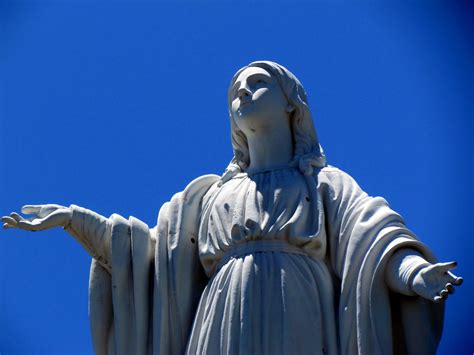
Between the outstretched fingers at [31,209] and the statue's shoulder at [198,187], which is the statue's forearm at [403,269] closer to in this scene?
the statue's shoulder at [198,187]

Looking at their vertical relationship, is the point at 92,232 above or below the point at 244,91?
below

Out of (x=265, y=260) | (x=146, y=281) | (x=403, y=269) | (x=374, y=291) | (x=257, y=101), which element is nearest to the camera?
(x=403, y=269)

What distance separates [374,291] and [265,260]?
1161 mm

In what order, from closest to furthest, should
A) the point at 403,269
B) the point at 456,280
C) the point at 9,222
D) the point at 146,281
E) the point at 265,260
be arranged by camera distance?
the point at 456,280
the point at 403,269
the point at 265,260
the point at 9,222
the point at 146,281

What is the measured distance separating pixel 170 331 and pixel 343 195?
7.62ft

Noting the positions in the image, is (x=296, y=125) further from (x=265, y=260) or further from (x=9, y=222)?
(x=9, y=222)

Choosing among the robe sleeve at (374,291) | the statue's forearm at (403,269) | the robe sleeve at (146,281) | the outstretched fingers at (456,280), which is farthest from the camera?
the robe sleeve at (146,281)

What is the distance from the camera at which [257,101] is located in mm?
17125

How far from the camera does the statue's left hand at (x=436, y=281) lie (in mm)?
14961

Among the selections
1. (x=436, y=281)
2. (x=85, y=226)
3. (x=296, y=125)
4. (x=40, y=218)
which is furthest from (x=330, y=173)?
(x=40, y=218)

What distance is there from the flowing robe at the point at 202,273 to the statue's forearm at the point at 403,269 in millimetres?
65

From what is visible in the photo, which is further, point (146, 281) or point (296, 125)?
point (296, 125)

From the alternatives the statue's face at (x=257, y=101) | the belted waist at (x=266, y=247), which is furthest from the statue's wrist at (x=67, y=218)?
the statue's face at (x=257, y=101)

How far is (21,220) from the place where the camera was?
16.6 meters
